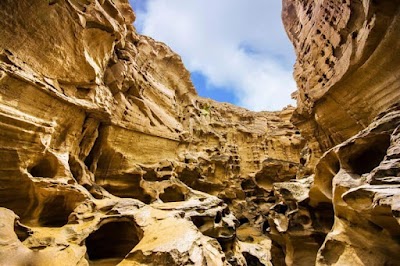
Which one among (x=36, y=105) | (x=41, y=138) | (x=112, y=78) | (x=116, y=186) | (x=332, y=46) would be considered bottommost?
(x=116, y=186)

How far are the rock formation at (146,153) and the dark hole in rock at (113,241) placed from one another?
0.05 meters

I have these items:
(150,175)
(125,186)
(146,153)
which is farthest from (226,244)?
(146,153)

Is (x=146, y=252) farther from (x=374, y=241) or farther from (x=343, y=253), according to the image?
(x=374, y=241)

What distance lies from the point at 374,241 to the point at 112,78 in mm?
14618

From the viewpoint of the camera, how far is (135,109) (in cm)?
1603

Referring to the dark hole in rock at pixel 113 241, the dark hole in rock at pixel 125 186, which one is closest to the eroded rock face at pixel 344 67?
the dark hole in rock at pixel 113 241

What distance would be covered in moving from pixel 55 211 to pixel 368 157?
38.9 ft

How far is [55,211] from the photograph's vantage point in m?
9.73

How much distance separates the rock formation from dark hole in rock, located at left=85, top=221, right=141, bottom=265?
1.9 inches

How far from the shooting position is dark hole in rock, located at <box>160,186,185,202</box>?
15406mm

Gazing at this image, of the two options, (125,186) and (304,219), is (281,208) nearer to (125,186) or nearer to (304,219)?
(304,219)

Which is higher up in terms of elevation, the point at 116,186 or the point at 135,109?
the point at 135,109

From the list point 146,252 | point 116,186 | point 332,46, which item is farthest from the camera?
point 116,186

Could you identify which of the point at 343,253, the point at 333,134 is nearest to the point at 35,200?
the point at 343,253
